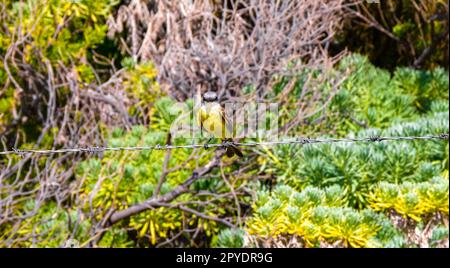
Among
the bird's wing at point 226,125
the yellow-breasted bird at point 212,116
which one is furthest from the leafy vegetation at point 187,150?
the yellow-breasted bird at point 212,116

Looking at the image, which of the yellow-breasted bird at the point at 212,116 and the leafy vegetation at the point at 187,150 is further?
the leafy vegetation at the point at 187,150

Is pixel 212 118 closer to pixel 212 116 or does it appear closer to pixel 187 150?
pixel 212 116

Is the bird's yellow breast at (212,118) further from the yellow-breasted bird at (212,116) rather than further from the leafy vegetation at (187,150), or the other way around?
the leafy vegetation at (187,150)

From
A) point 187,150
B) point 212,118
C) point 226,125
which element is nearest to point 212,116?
point 212,118

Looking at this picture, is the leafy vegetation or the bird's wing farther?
the leafy vegetation

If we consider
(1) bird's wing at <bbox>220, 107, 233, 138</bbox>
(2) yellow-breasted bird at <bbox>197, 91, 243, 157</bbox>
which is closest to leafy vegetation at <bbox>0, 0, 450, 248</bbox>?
(1) bird's wing at <bbox>220, 107, 233, 138</bbox>

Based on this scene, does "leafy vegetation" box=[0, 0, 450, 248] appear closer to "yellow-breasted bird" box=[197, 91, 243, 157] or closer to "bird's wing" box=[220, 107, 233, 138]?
"bird's wing" box=[220, 107, 233, 138]

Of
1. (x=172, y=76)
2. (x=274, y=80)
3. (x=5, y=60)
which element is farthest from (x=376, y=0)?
(x=5, y=60)

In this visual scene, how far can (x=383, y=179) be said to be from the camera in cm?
555

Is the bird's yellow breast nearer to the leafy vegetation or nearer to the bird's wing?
the bird's wing

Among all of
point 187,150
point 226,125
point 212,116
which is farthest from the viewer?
point 187,150

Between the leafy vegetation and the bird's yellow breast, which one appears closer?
the bird's yellow breast

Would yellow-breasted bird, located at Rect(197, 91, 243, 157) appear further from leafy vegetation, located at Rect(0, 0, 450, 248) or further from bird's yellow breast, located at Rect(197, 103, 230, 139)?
leafy vegetation, located at Rect(0, 0, 450, 248)

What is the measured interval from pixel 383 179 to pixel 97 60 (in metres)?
2.60
